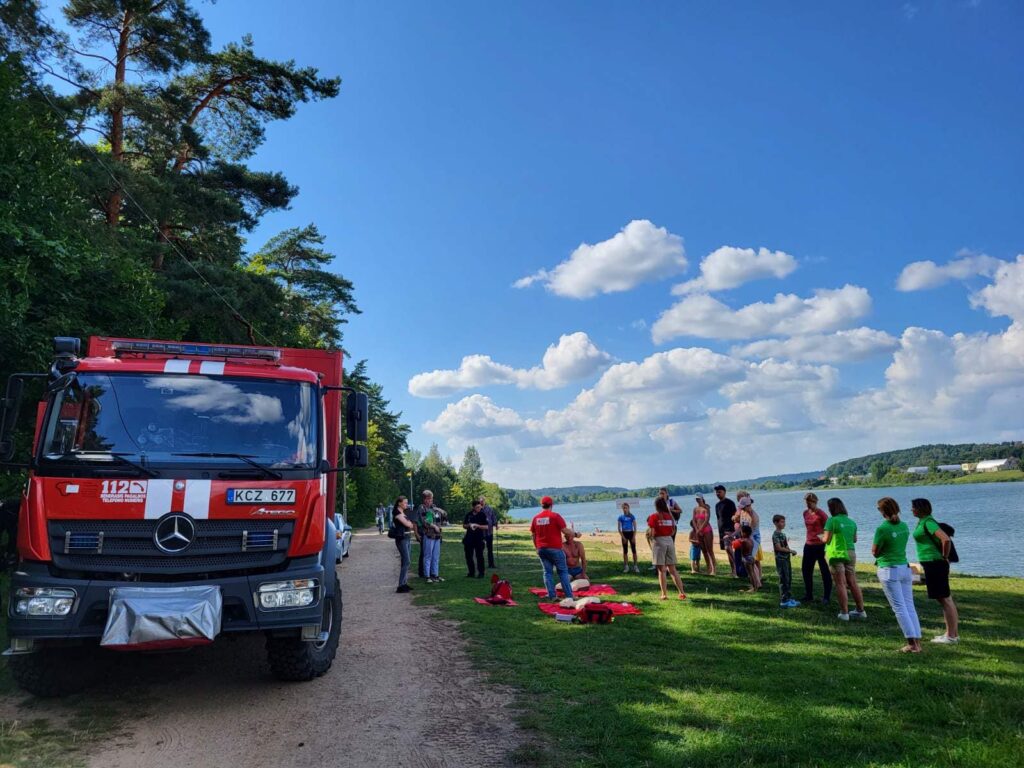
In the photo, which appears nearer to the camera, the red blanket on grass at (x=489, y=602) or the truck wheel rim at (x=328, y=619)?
the truck wheel rim at (x=328, y=619)

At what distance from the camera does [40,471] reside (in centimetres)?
489

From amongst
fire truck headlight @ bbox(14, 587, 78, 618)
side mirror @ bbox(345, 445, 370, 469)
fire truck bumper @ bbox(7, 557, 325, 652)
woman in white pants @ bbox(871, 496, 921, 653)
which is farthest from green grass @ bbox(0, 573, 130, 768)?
woman in white pants @ bbox(871, 496, 921, 653)

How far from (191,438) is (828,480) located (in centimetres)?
21215

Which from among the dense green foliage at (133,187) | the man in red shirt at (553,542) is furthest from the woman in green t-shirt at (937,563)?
the dense green foliage at (133,187)

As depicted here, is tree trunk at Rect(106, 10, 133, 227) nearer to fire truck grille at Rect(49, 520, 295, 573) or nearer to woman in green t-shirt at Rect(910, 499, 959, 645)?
fire truck grille at Rect(49, 520, 295, 573)

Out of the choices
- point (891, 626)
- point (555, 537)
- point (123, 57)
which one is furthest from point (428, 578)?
point (123, 57)

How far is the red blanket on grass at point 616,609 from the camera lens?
9.06 m

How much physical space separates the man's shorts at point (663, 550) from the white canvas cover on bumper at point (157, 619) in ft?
23.7

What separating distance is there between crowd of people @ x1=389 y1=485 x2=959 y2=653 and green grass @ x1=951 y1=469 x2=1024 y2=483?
16359cm

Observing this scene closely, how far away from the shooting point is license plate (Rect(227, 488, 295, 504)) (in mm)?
4910

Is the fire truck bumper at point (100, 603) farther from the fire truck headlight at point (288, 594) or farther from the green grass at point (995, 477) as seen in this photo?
the green grass at point (995, 477)

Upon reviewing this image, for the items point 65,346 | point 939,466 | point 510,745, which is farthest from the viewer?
point 939,466

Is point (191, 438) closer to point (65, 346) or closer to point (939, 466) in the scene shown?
point (65, 346)

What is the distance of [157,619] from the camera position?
446cm
